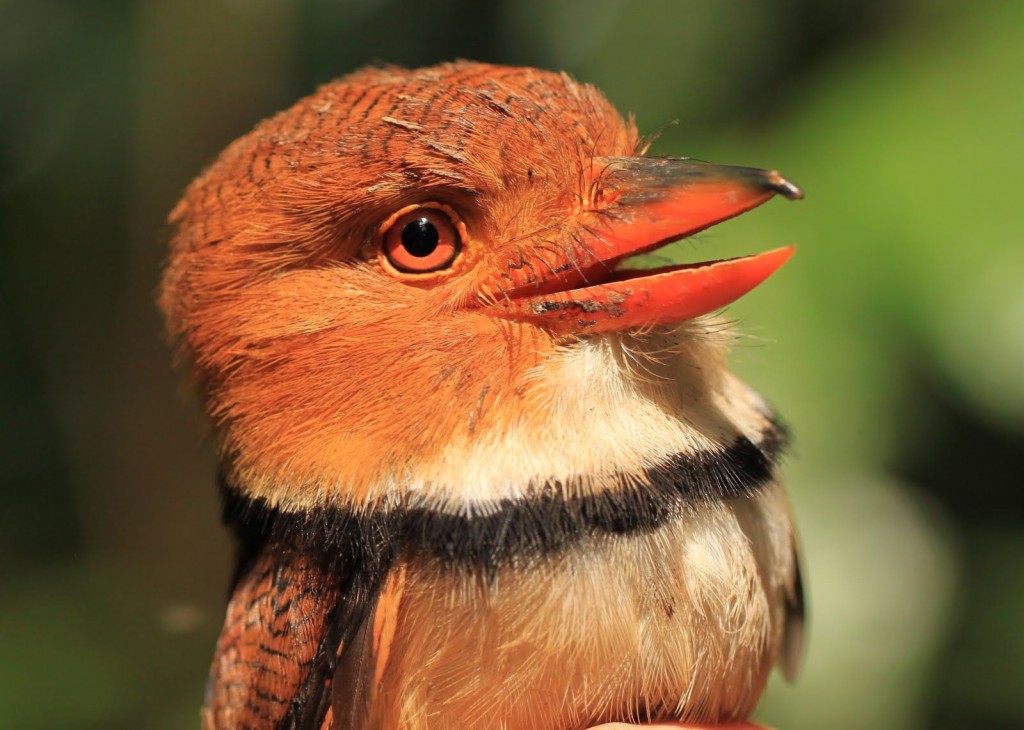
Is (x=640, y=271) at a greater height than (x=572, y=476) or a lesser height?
greater

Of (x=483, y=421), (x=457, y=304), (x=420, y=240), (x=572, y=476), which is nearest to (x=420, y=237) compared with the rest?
(x=420, y=240)

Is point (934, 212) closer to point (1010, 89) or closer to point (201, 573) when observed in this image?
point (1010, 89)

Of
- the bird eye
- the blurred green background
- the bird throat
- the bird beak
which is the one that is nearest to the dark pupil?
the bird eye

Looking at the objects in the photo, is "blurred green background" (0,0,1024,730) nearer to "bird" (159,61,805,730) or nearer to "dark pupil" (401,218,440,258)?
"bird" (159,61,805,730)

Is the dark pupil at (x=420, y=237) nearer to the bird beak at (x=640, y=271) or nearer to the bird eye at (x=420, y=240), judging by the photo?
the bird eye at (x=420, y=240)

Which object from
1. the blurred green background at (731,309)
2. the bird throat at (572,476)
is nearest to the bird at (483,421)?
the bird throat at (572,476)

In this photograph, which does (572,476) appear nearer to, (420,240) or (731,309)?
(420,240)
